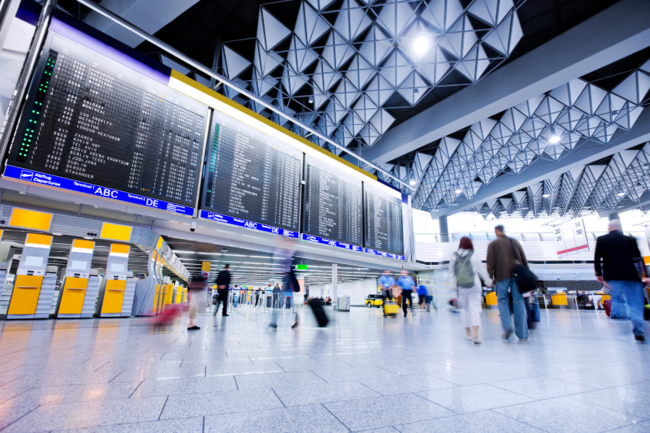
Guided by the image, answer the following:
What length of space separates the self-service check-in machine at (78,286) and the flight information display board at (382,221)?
10.5 meters

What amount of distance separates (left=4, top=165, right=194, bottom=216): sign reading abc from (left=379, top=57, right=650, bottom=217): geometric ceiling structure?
1617cm

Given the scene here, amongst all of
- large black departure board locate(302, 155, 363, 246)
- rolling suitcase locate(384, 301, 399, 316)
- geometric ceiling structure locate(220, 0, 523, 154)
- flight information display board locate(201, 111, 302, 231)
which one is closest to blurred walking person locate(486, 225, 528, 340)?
flight information display board locate(201, 111, 302, 231)

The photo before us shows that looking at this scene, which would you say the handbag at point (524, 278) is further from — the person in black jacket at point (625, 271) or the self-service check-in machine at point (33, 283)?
the self-service check-in machine at point (33, 283)

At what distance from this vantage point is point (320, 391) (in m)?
2.11

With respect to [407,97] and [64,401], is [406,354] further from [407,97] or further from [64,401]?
[407,97]

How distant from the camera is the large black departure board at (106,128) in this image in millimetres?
6574

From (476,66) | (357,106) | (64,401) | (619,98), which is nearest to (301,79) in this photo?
(357,106)

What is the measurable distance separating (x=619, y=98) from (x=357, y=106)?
13.6 meters

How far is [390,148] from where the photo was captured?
56.0ft

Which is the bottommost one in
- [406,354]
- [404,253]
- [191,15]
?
[406,354]

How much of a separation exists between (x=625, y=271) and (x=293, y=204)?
9.08 metres

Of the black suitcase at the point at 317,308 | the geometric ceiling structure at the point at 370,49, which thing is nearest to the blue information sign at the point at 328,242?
the black suitcase at the point at 317,308

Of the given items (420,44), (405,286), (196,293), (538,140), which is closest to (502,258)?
(196,293)

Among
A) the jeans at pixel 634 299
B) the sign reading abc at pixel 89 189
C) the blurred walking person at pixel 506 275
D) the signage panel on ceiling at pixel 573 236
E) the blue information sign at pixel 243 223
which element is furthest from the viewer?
the signage panel on ceiling at pixel 573 236
